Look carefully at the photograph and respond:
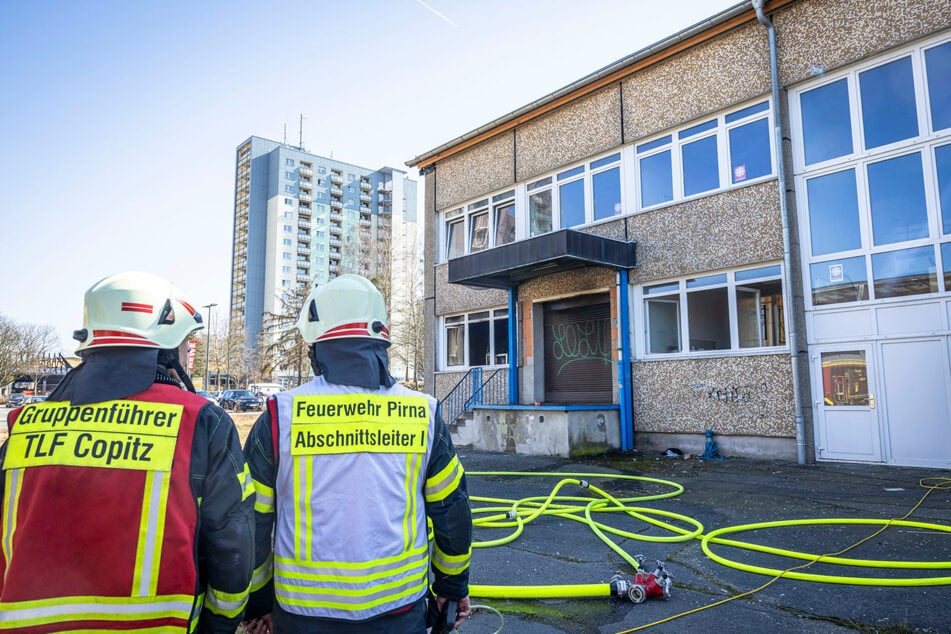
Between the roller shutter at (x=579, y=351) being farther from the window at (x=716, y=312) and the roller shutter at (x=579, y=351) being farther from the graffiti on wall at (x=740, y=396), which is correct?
the graffiti on wall at (x=740, y=396)

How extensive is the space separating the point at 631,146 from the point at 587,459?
6.18 metres

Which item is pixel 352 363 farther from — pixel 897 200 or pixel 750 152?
pixel 750 152

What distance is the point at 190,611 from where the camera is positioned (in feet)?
5.62

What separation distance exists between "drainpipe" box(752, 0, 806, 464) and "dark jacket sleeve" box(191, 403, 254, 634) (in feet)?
30.4

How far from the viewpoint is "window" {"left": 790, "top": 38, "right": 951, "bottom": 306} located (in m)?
8.70

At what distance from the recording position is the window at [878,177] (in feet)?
28.6

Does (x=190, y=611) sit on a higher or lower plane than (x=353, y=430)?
lower

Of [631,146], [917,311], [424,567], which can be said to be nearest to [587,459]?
[917,311]

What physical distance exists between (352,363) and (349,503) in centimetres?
47

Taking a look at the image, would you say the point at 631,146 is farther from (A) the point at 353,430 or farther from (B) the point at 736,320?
(A) the point at 353,430

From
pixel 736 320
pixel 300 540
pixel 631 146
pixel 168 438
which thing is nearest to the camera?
pixel 168 438

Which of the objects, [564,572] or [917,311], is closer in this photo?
[564,572]

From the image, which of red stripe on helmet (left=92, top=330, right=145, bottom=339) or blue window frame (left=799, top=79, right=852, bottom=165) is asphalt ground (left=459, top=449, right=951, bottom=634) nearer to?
red stripe on helmet (left=92, top=330, right=145, bottom=339)

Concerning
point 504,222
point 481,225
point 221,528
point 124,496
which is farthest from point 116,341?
point 481,225
